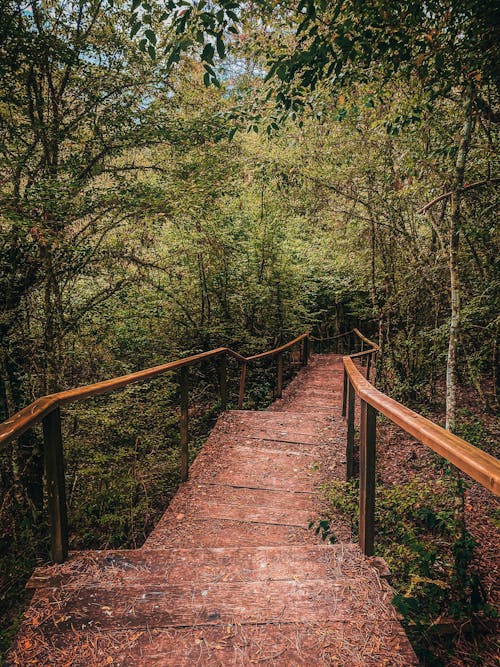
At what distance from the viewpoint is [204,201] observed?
5.54m

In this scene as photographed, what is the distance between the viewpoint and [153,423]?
6.73 m

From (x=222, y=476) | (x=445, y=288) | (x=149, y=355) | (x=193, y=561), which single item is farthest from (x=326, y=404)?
(x=193, y=561)

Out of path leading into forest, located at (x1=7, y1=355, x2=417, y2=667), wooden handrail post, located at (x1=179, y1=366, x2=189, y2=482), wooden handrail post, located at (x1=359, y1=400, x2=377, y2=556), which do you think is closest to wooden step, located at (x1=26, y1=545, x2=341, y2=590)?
path leading into forest, located at (x1=7, y1=355, x2=417, y2=667)

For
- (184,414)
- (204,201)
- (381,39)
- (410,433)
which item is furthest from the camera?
(204,201)

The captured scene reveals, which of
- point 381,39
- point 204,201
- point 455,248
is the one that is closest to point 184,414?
point 204,201

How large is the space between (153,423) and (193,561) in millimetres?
4717

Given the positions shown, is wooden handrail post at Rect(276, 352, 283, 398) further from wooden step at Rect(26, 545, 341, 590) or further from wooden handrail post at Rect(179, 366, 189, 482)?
wooden step at Rect(26, 545, 341, 590)

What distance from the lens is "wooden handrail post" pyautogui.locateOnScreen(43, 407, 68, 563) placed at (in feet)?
6.85

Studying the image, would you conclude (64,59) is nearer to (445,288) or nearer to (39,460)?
(39,460)

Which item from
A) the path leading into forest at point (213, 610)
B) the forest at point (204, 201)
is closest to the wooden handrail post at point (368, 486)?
the path leading into forest at point (213, 610)

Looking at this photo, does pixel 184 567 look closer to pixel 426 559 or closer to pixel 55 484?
pixel 55 484

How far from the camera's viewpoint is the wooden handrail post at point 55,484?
2088mm

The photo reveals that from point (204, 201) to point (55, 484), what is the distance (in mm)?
4373

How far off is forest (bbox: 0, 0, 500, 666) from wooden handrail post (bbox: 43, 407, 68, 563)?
178 centimetres
